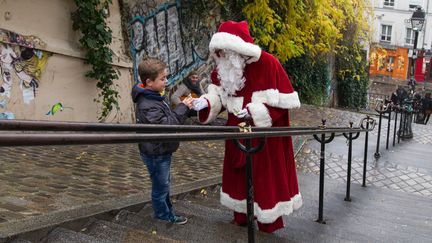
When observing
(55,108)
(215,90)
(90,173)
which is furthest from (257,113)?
(55,108)

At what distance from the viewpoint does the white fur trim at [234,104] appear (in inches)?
134

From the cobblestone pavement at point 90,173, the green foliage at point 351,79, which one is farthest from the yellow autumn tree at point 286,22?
the green foliage at point 351,79

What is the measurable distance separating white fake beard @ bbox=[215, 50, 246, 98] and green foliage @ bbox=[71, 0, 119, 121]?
154 inches

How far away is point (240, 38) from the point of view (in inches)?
129

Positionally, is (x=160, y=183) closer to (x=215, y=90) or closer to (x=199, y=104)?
(x=199, y=104)

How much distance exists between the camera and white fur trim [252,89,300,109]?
326cm

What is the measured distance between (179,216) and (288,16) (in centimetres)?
764

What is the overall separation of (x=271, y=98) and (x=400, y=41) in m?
43.0

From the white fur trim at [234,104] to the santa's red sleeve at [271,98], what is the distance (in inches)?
4.8

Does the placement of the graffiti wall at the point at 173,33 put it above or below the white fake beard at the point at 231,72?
above

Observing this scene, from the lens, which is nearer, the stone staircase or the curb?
the curb

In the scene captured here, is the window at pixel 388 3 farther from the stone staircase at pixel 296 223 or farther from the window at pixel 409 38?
the stone staircase at pixel 296 223

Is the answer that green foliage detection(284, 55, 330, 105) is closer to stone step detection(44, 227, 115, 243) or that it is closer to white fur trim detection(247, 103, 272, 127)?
white fur trim detection(247, 103, 272, 127)

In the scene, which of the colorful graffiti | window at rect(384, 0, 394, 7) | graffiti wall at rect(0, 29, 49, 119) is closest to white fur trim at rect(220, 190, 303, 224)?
graffiti wall at rect(0, 29, 49, 119)
